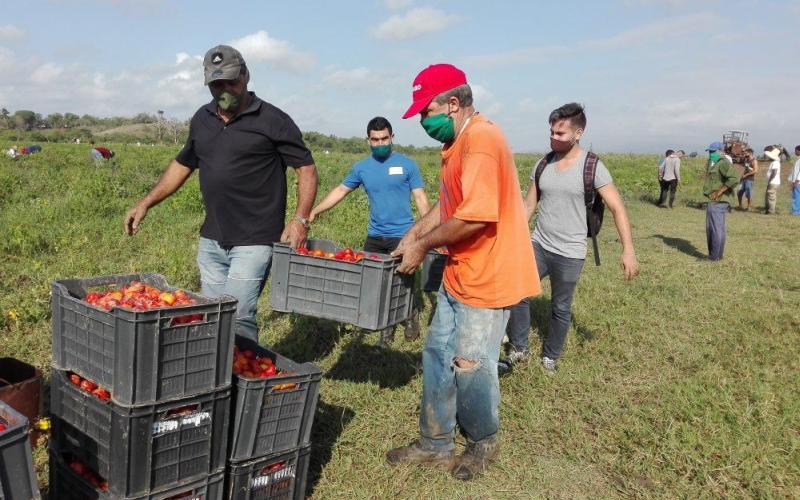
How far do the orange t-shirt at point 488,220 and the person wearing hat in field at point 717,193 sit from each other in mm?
7564

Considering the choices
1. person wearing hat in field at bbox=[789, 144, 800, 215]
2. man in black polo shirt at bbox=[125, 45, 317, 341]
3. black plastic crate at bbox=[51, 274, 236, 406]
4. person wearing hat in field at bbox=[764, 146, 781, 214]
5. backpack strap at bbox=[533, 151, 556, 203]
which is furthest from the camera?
person wearing hat in field at bbox=[764, 146, 781, 214]

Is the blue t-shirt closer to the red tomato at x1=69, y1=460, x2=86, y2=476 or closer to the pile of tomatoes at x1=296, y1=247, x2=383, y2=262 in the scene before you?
the pile of tomatoes at x1=296, y1=247, x2=383, y2=262

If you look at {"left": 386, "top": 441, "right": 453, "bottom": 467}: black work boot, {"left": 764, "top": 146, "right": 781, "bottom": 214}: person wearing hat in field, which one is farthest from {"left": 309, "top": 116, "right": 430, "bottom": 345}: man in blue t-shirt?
{"left": 764, "top": 146, "right": 781, "bottom": 214}: person wearing hat in field

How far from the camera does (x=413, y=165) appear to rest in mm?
5711

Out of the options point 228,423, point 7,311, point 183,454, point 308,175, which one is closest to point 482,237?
point 308,175

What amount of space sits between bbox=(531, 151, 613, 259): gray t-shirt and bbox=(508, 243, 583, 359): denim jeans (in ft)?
0.27

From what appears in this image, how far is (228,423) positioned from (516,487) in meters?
1.68

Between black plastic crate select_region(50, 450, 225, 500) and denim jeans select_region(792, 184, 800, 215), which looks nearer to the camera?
black plastic crate select_region(50, 450, 225, 500)

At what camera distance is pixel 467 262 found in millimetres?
3260

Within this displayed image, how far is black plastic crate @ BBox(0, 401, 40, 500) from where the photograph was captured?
1842 mm

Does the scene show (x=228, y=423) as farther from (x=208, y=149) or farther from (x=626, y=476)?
(x=626, y=476)

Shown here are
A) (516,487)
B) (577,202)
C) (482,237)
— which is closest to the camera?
(482,237)

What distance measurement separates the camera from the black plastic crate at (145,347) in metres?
2.36

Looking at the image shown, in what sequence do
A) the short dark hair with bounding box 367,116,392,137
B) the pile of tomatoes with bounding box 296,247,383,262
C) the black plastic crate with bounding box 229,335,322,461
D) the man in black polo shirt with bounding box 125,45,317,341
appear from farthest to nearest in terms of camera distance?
the short dark hair with bounding box 367,116,392,137 → the man in black polo shirt with bounding box 125,45,317,341 → the pile of tomatoes with bounding box 296,247,383,262 → the black plastic crate with bounding box 229,335,322,461
